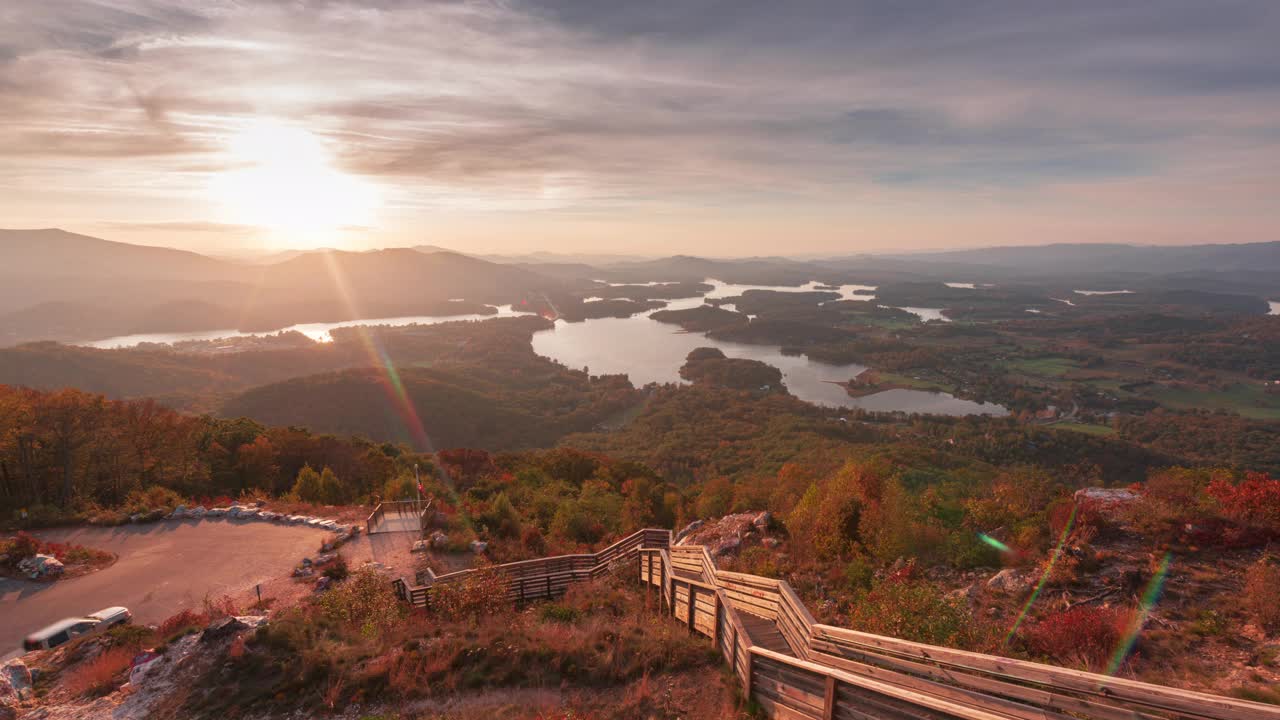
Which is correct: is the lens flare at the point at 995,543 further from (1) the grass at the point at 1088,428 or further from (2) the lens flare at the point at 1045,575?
(1) the grass at the point at 1088,428

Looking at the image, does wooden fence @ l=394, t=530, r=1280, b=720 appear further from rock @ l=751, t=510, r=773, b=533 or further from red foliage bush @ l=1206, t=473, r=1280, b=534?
red foliage bush @ l=1206, t=473, r=1280, b=534

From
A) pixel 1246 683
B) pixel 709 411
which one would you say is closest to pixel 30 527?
pixel 1246 683

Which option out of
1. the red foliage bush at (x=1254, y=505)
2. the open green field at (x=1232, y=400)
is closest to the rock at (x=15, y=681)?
the red foliage bush at (x=1254, y=505)

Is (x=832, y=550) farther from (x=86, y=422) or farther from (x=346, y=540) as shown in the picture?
(x=86, y=422)

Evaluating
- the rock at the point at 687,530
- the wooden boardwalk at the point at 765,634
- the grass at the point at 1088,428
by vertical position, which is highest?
the wooden boardwalk at the point at 765,634

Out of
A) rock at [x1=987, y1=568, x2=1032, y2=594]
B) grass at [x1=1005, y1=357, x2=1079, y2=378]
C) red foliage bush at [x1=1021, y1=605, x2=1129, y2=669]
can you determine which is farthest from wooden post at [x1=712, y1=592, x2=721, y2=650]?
grass at [x1=1005, y1=357, x2=1079, y2=378]
